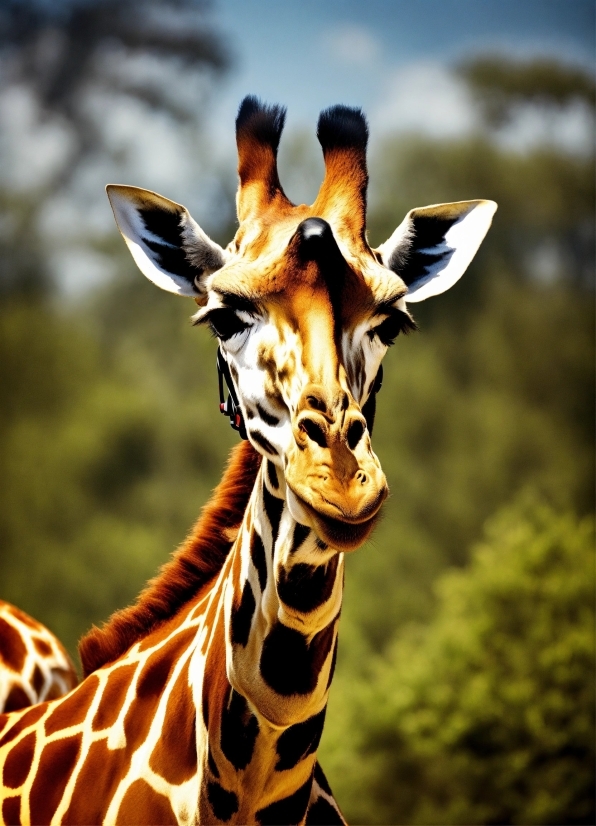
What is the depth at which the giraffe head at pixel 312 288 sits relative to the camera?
1848 millimetres

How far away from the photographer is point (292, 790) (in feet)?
7.08

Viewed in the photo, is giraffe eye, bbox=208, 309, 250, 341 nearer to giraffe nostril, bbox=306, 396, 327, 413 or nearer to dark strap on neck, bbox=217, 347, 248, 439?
dark strap on neck, bbox=217, 347, 248, 439

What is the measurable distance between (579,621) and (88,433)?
8912 millimetres

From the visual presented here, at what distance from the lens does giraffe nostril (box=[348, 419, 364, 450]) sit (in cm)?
186

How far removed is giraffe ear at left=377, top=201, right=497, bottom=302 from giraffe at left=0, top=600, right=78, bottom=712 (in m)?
1.93

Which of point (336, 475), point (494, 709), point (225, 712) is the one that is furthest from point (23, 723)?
point (494, 709)

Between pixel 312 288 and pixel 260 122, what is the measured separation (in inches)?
21.0

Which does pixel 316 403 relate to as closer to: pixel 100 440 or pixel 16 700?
pixel 16 700

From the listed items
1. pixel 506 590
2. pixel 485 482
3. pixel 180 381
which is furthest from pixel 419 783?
pixel 180 381

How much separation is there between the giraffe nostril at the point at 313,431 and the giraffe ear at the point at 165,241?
592 millimetres

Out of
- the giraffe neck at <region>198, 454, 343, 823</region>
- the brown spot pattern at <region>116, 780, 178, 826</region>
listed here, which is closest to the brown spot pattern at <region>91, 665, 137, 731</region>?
the brown spot pattern at <region>116, 780, 178, 826</region>

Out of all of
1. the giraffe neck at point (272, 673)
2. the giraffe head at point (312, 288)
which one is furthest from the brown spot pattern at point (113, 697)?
the giraffe head at point (312, 288)

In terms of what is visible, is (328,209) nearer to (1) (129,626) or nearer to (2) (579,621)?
(1) (129,626)

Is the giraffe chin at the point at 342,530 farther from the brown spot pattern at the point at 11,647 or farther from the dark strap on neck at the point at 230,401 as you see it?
the brown spot pattern at the point at 11,647
